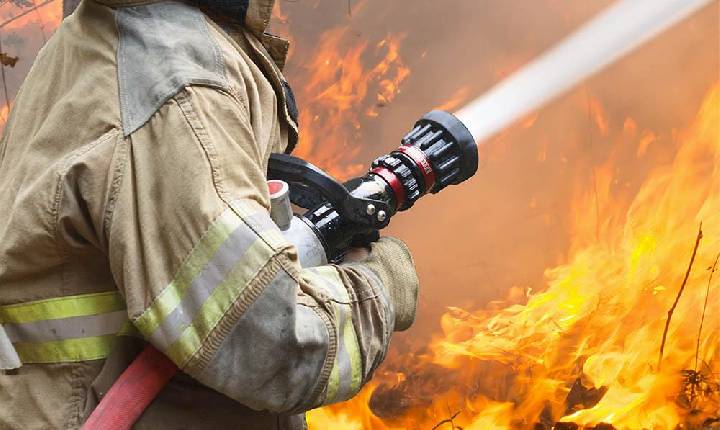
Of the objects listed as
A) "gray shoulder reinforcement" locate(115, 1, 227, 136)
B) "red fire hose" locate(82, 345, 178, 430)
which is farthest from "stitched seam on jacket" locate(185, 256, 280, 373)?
"gray shoulder reinforcement" locate(115, 1, 227, 136)

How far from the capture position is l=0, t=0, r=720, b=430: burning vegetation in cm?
449

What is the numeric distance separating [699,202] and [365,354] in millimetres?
3397

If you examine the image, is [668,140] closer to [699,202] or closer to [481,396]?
[699,202]

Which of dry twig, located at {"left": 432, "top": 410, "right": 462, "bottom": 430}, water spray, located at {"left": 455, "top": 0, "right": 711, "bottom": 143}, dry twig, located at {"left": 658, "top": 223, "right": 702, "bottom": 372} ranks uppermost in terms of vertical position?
water spray, located at {"left": 455, "top": 0, "right": 711, "bottom": 143}

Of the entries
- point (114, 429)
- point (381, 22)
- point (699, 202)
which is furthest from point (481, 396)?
point (114, 429)

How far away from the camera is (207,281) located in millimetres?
1506

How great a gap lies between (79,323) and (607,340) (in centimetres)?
343

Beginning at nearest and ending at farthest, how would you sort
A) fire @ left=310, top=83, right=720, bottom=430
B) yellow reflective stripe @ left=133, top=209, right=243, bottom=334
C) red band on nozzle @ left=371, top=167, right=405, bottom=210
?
yellow reflective stripe @ left=133, top=209, right=243, bottom=334 < red band on nozzle @ left=371, top=167, right=405, bottom=210 < fire @ left=310, top=83, right=720, bottom=430

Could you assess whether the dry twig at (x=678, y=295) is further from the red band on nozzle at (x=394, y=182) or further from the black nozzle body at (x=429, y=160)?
the red band on nozzle at (x=394, y=182)

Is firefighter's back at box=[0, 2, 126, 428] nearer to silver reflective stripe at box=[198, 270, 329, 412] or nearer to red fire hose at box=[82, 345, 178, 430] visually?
red fire hose at box=[82, 345, 178, 430]

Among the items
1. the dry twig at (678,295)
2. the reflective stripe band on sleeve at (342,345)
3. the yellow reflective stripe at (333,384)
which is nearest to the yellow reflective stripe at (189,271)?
the reflective stripe band on sleeve at (342,345)

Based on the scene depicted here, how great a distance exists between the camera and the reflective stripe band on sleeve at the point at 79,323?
1680 mm

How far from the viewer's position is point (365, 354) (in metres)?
1.74

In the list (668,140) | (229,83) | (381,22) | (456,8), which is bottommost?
(229,83)
